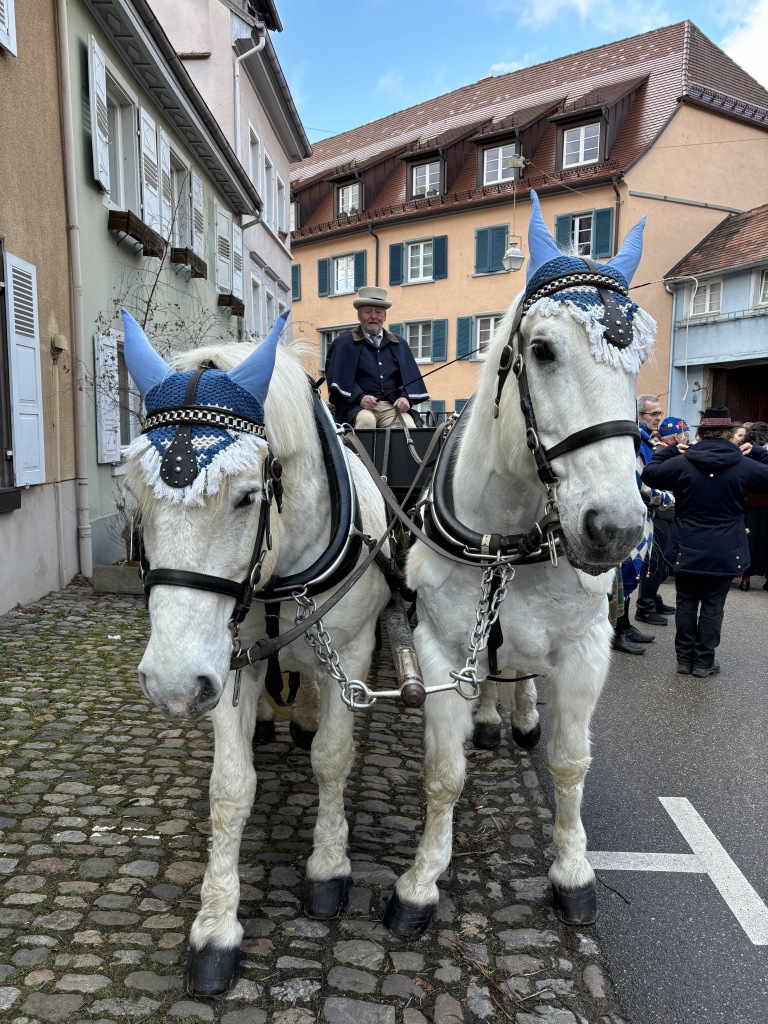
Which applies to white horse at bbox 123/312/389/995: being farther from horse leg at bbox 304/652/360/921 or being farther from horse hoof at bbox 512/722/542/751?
horse hoof at bbox 512/722/542/751

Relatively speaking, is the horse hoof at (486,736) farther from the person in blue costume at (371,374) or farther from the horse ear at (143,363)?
the horse ear at (143,363)

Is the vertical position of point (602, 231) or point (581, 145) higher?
point (581, 145)

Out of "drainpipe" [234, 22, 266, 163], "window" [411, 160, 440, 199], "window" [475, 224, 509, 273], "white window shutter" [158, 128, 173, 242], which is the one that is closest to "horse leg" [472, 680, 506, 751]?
"white window shutter" [158, 128, 173, 242]

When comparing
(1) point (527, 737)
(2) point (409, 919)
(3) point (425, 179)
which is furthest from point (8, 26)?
(3) point (425, 179)

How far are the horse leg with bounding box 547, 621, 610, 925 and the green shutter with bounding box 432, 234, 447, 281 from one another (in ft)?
76.1

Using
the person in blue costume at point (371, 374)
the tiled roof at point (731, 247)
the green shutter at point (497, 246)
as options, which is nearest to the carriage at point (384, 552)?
the person in blue costume at point (371, 374)

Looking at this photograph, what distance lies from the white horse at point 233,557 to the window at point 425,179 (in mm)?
25004

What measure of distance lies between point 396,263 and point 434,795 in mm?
24806

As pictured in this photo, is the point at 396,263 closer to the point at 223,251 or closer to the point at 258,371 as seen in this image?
the point at 223,251

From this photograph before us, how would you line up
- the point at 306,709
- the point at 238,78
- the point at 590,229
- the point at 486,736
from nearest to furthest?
the point at 306,709
the point at 486,736
the point at 238,78
the point at 590,229

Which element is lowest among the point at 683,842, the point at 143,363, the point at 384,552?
the point at 683,842

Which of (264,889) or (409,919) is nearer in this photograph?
(409,919)

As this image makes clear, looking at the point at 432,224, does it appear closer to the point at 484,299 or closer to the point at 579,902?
the point at 484,299

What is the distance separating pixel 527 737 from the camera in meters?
3.72
